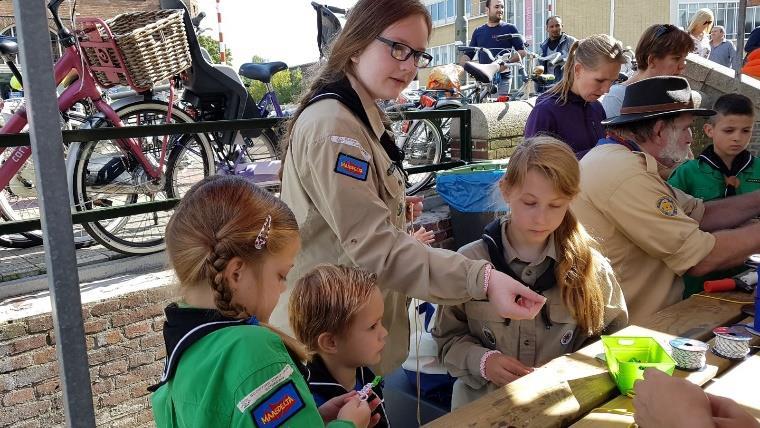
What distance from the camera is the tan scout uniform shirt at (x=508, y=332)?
2.14m

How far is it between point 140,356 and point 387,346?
72.2 inches

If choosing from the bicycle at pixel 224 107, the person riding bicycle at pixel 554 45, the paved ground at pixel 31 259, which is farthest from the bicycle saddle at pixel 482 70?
the paved ground at pixel 31 259

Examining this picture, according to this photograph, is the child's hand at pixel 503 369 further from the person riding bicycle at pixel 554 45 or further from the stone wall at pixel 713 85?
the person riding bicycle at pixel 554 45

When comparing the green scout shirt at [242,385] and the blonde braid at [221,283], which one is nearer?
the green scout shirt at [242,385]

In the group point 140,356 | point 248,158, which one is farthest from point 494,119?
point 140,356

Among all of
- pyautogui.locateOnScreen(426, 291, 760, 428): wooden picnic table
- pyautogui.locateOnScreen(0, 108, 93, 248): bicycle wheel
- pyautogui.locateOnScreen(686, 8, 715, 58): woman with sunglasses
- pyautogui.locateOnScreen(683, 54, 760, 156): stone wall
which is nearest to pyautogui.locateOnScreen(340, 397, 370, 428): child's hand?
pyautogui.locateOnScreen(426, 291, 760, 428): wooden picnic table

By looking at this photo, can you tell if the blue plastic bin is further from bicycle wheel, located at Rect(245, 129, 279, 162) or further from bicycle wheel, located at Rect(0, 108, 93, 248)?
bicycle wheel, located at Rect(0, 108, 93, 248)

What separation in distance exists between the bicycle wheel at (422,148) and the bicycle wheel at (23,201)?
2793 mm

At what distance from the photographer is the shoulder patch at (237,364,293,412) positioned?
1.15 m

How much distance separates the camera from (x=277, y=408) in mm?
1171

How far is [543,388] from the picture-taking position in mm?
1743

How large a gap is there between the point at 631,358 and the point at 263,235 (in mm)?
1136

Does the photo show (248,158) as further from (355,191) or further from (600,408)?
(600,408)

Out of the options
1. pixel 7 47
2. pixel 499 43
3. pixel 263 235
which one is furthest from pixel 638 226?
pixel 499 43
